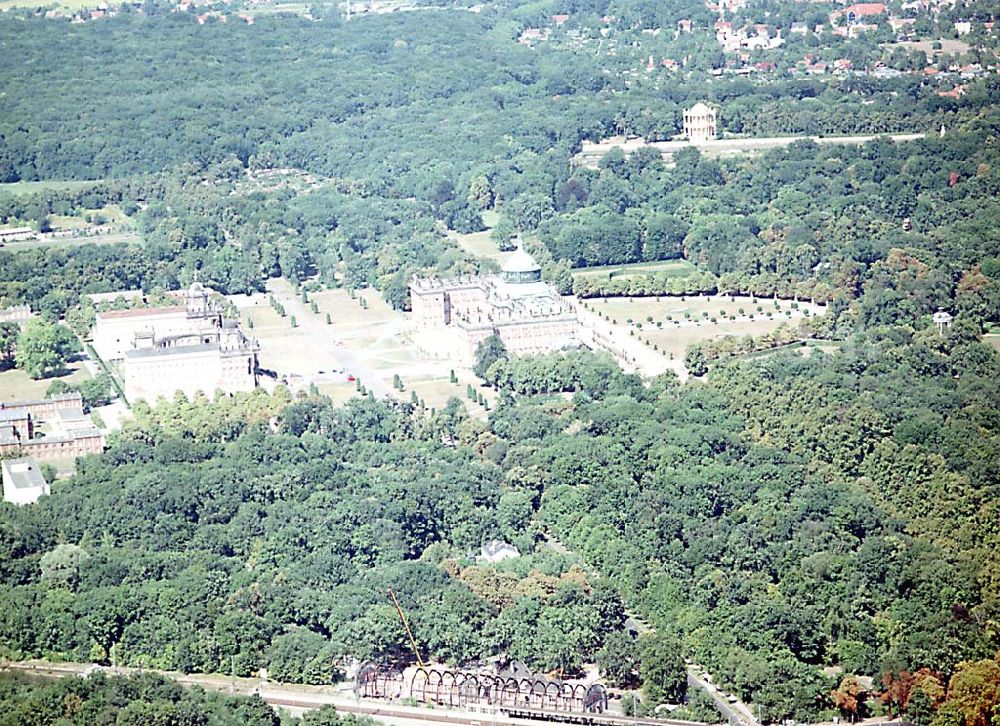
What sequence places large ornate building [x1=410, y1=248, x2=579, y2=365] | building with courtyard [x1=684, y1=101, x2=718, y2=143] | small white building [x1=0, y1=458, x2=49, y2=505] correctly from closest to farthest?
1. small white building [x1=0, y1=458, x2=49, y2=505]
2. large ornate building [x1=410, y1=248, x2=579, y2=365]
3. building with courtyard [x1=684, y1=101, x2=718, y2=143]

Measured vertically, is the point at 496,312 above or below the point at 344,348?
above

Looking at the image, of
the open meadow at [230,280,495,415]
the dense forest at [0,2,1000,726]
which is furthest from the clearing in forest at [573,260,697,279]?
the open meadow at [230,280,495,415]

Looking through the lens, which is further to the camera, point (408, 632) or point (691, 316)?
point (691, 316)

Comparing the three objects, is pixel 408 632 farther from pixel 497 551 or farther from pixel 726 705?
pixel 726 705

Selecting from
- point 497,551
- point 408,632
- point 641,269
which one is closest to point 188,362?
point 497,551

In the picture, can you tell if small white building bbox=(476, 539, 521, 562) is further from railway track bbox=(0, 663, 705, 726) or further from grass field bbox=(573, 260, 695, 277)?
grass field bbox=(573, 260, 695, 277)

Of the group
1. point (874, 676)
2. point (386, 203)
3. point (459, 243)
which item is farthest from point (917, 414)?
point (386, 203)
